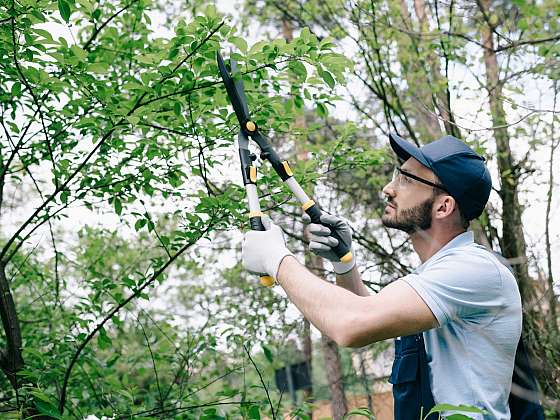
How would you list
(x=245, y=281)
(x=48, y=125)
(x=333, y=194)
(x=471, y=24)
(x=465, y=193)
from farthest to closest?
(x=245, y=281), (x=333, y=194), (x=471, y=24), (x=48, y=125), (x=465, y=193)

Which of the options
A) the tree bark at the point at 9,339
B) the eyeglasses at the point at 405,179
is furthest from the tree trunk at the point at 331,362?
the eyeglasses at the point at 405,179

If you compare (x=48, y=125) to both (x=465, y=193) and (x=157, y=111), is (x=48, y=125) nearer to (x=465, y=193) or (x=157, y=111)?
(x=157, y=111)

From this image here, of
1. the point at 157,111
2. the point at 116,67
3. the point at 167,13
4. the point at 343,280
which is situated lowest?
the point at 343,280

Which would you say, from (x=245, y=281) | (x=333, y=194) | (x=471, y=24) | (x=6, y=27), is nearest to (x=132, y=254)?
(x=245, y=281)

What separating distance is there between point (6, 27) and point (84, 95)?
1.84 feet

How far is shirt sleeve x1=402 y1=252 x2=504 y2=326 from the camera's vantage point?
190 cm

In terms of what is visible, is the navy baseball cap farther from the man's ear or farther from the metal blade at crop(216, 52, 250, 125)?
the metal blade at crop(216, 52, 250, 125)

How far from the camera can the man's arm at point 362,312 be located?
5.98ft

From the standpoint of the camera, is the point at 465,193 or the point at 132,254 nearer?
the point at 465,193

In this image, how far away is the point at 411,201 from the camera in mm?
2432

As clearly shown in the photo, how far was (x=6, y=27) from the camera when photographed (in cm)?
276

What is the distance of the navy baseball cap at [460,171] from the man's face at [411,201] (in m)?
0.05

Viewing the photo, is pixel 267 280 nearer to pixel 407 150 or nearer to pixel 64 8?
pixel 407 150

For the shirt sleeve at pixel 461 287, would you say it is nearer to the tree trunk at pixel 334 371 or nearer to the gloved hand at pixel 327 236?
the gloved hand at pixel 327 236
